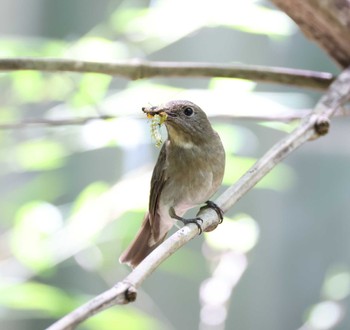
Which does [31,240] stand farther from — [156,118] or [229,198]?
[229,198]

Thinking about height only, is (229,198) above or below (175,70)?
below

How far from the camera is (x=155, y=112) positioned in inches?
51.4

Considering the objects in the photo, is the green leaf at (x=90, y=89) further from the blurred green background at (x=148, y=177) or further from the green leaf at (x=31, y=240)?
the green leaf at (x=31, y=240)

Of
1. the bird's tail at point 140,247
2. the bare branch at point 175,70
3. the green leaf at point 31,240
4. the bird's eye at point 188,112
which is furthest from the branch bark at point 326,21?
the green leaf at point 31,240

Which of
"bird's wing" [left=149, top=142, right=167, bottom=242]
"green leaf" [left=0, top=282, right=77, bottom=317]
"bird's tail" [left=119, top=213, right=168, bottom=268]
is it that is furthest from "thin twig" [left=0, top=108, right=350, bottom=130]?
"green leaf" [left=0, top=282, right=77, bottom=317]

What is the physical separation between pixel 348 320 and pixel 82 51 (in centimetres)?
195

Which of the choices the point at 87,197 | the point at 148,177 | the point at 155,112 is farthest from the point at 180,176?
the point at 148,177

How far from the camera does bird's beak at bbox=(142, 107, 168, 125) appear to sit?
4.14 ft

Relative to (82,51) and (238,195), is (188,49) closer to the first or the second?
(82,51)

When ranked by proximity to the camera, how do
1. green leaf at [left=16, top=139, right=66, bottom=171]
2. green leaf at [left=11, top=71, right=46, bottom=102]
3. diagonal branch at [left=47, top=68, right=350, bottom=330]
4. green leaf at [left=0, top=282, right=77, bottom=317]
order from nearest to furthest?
diagonal branch at [left=47, top=68, right=350, bottom=330] → green leaf at [left=11, top=71, right=46, bottom=102] → green leaf at [left=0, top=282, right=77, bottom=317] → green leaf at [left=16, top=139, right=66, bottom=171]

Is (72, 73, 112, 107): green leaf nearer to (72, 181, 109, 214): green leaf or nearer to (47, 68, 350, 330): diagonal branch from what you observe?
(72, 181, 109, 214): green leaf

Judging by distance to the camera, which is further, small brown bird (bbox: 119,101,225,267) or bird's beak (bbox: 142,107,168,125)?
small brown bird (bbox: 119,101,225,267)

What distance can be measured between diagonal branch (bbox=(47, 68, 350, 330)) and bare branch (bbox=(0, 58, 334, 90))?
0.10m

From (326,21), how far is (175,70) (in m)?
0.32
